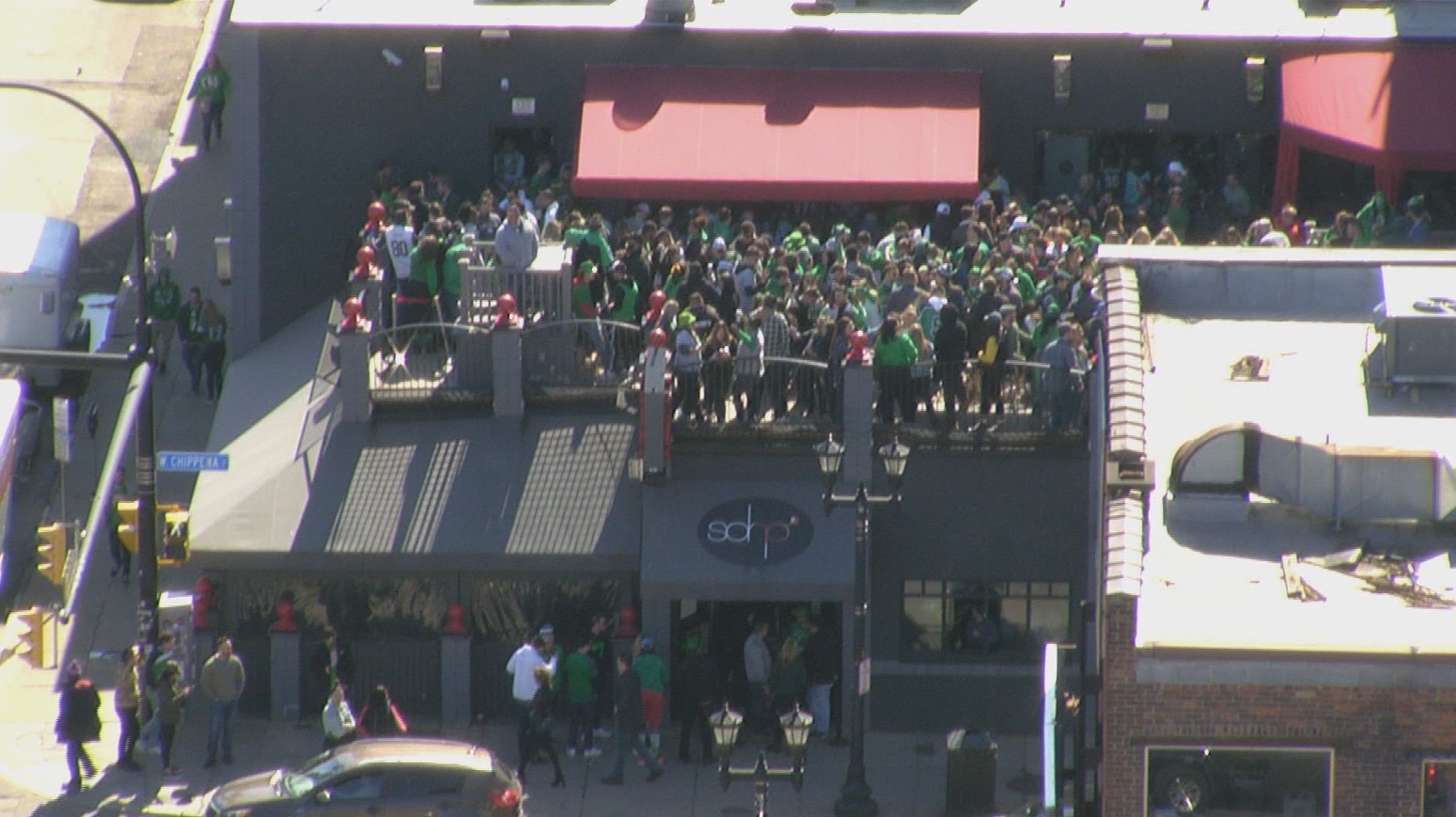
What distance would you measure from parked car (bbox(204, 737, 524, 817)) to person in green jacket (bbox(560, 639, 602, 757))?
10.0ft

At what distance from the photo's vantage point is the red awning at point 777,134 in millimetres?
39031

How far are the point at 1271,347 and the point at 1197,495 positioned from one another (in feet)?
10.1

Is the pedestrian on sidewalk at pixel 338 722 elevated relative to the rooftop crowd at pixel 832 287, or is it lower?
lower

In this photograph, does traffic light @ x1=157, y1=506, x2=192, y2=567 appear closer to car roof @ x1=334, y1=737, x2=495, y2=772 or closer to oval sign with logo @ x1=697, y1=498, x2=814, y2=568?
car roof @ x1=334, y1=737, x2=495, y2=772

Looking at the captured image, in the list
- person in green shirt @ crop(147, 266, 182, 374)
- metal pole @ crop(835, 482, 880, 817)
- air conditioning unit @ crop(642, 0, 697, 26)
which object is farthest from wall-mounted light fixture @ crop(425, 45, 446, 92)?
metal pole @ crop(835, 482, 880, 817)

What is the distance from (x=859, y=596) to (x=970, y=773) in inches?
95.8

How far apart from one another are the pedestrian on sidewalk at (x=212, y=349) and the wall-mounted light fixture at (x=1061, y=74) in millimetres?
12213

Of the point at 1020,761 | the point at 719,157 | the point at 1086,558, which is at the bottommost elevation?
the point at 1020,761

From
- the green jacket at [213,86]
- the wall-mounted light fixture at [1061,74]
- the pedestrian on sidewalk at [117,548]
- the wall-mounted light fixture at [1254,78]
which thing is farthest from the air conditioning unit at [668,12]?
the pedestrian on sidewalk at [117,548]

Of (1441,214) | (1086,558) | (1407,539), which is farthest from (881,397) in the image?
(1441,214)

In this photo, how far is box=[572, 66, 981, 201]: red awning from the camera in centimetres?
3903

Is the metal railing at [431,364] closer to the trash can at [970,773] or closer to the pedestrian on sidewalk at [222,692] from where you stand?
the pedestrian on sidewalk at [222,692]

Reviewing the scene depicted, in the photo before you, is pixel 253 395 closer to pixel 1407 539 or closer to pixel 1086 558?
pixel 1086 558

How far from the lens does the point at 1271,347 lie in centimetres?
2986
